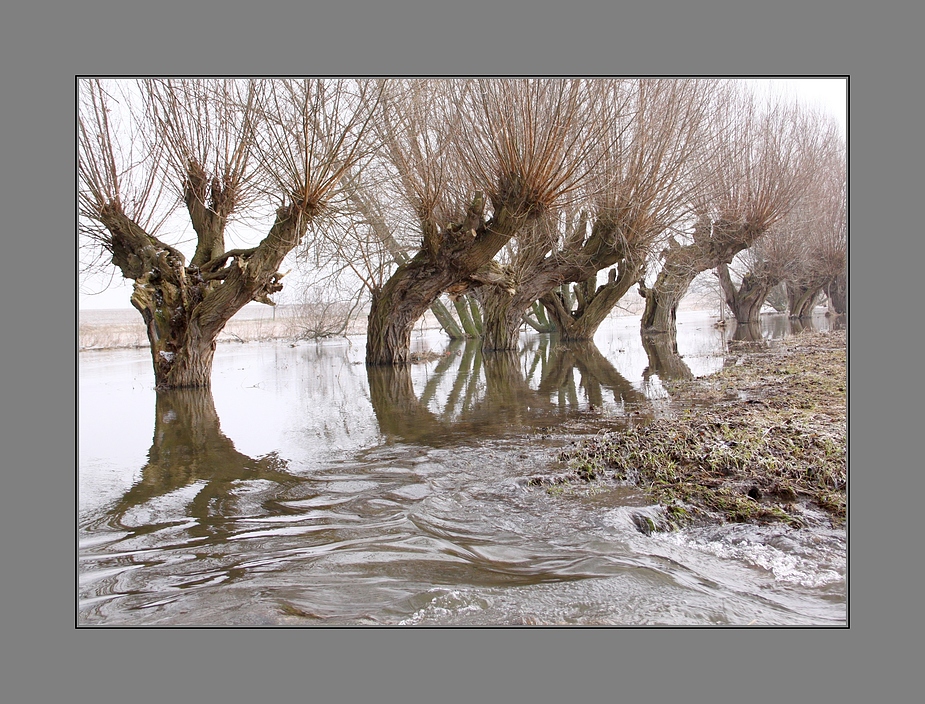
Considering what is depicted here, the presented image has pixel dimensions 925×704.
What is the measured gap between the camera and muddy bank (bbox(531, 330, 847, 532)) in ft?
13.3

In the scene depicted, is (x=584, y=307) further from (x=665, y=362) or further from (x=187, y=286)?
(x=187, y=286)

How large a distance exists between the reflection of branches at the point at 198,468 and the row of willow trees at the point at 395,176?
109 inches

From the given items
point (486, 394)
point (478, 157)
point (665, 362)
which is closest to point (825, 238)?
point (665, 362)

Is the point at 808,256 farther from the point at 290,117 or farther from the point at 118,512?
the point at 118,512

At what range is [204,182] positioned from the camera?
1151 cm

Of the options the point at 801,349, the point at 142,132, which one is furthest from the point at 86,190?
the point at 801,349

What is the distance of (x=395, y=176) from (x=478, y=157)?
202 cm

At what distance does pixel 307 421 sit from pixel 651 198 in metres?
10.1

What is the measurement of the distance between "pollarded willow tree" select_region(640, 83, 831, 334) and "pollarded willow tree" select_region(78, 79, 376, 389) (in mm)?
9807

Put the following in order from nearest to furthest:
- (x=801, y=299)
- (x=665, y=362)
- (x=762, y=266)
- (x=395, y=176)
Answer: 1. (x=395, y=176)
2. (x=665, y=362)
3. (x=762, y=266)
4. (x=801, y=299)

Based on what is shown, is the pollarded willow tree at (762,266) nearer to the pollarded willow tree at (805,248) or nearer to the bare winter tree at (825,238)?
the pollarded willow tree at (805,248)

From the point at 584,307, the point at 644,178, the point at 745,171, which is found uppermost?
the point at 745,171

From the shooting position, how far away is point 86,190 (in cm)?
1042
